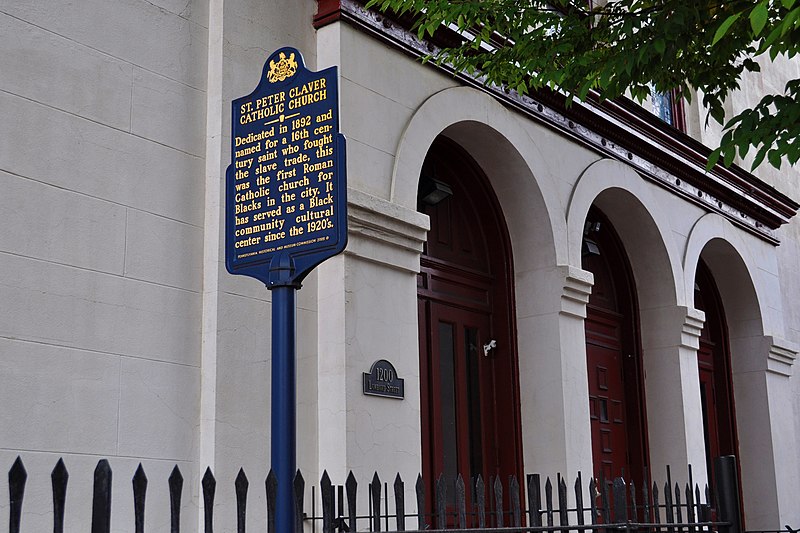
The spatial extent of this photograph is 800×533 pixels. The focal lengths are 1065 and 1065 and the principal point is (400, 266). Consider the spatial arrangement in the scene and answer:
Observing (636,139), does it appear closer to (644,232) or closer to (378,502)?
(644,232)

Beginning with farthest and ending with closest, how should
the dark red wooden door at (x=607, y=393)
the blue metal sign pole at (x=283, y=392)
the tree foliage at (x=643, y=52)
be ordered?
the dark red wooden door at (x=607, y=393)
the tree foliage at (x=643, y=52)
the blue metal sign pole at (x=283, y=392)

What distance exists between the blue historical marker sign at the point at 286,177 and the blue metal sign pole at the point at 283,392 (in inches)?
4.3

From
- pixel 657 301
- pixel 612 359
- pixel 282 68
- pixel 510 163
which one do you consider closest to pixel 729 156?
pixel 282 68

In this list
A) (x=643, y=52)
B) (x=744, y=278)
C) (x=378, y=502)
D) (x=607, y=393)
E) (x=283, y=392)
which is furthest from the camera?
(x=744, y=278)

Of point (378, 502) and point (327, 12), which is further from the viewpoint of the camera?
point (327, 12)

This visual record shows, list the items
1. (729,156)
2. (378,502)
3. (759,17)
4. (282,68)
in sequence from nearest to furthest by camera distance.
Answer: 1. (378,502)
2. (759,17)
3. (282,68)
4. (729,156)

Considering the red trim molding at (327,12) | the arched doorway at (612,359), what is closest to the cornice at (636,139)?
the red trim molding at (327,12)

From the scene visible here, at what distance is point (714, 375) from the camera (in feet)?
47.6

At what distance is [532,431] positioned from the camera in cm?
1001

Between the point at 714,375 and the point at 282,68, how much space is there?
1086cm

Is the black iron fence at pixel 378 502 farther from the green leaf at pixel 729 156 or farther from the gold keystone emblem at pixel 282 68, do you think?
the gold keystone emblem at pixel 282 68

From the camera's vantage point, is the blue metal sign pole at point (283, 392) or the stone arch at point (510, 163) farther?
the stone arch at point (510, 163)

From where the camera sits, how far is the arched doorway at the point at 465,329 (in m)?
9.49

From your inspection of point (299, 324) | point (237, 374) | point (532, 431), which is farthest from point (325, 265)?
point (532, 431)
